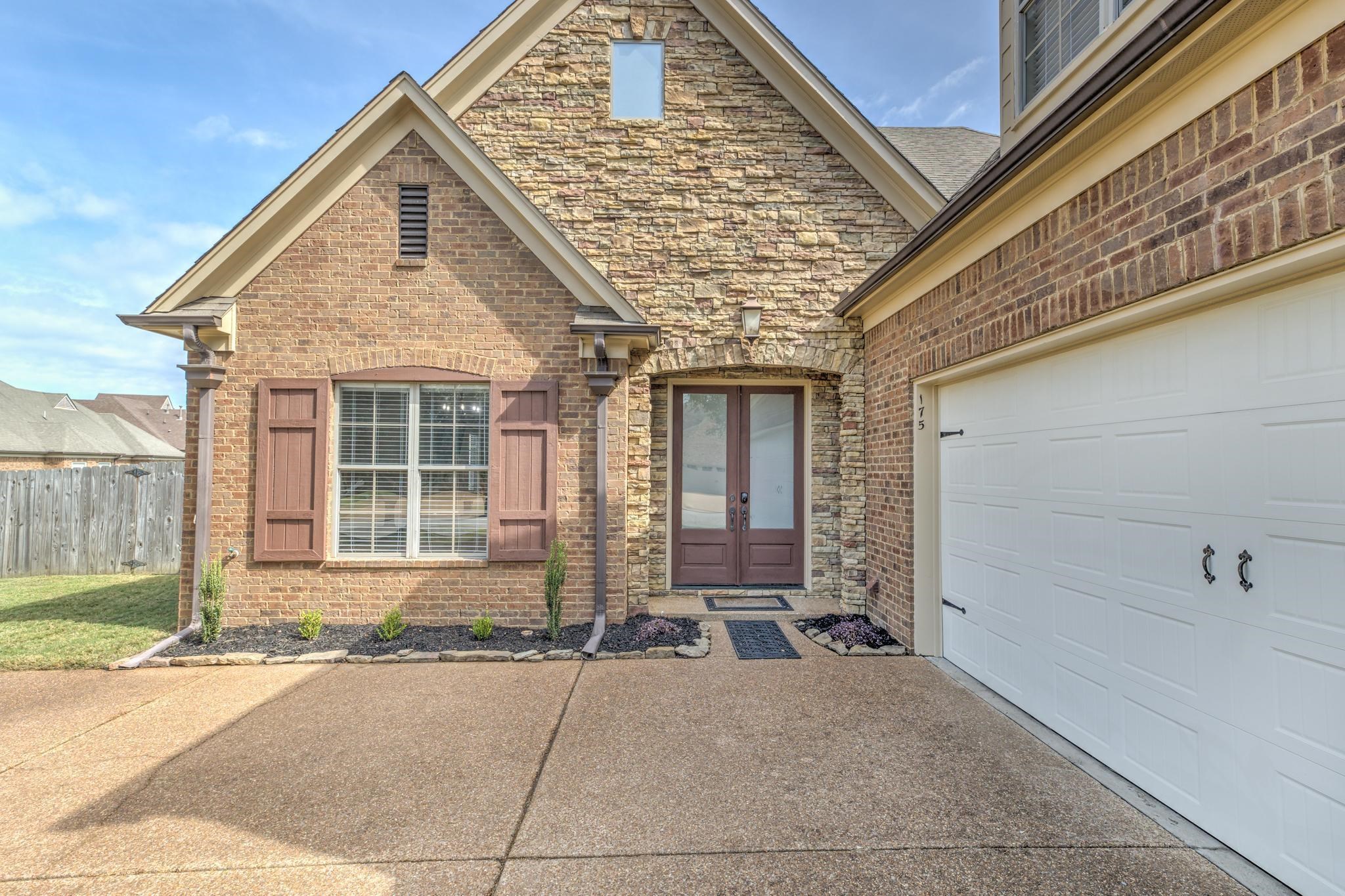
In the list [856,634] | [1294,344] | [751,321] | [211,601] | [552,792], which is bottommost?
[552,792]

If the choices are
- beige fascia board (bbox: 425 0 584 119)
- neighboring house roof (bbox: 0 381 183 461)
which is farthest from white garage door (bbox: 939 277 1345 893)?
neighboring house roof (bbox: 0 381 183 461)

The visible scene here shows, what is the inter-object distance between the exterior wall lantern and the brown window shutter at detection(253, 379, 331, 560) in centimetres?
444

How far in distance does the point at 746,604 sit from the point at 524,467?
10.2ft

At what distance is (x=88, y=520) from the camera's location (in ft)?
31.0

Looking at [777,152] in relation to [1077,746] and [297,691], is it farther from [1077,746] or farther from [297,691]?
[297,691]

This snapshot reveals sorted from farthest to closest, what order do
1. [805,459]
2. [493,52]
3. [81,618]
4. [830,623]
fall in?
[805,459]
[493,52]
[81,618]
[830,623]

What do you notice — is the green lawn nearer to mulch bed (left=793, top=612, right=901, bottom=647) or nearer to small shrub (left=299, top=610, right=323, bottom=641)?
small shrub (left=299, top=610, right=323, bottom=641)

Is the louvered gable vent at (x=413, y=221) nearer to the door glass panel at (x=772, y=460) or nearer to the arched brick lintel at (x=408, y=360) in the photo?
the arched brick lintel at (x=408, y=360)

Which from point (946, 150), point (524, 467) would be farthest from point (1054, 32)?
point (524, 467)

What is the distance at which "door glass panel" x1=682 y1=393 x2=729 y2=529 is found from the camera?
7402mm

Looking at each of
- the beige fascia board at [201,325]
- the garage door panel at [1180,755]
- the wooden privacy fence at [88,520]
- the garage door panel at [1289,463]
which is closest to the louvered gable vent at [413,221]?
the beige fascia board at [201,325]

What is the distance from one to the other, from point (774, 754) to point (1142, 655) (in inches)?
80.9

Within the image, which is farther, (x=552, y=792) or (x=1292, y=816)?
(x=552, y=792)

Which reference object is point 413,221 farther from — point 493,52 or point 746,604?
point 746,604
